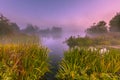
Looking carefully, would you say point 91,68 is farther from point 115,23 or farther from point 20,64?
point 115,23

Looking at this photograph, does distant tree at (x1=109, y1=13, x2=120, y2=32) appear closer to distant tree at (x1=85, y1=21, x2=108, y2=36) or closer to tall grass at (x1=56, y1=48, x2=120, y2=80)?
distant tree at (x1=85, y1=21, x2=108, y2=36)

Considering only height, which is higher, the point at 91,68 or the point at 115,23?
the point at 115,23

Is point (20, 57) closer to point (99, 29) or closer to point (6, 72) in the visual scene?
point (6, 72)

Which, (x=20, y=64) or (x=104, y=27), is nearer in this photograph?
(x=20, y=64)

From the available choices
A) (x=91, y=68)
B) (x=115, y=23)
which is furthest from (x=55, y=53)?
(x=115, y=23)

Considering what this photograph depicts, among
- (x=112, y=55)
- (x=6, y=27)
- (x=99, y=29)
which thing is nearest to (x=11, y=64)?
(x=112, y=55)

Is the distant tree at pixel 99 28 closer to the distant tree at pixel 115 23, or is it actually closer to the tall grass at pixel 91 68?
the distant tree at pixel 115 23

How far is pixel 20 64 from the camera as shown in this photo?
10.6 meters

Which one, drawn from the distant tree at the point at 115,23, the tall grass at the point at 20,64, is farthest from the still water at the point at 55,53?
the distant tree at the point at 115,23

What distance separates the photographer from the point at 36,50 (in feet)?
41.5

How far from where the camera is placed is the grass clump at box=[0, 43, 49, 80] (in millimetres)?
9875

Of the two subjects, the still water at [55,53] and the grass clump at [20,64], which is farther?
the still water at [55,53]

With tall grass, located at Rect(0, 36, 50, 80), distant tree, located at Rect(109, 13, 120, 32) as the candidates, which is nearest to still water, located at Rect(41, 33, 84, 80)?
tall grass, located at Rect(0, 36, 50, 80)

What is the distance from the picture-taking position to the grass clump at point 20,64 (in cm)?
988
